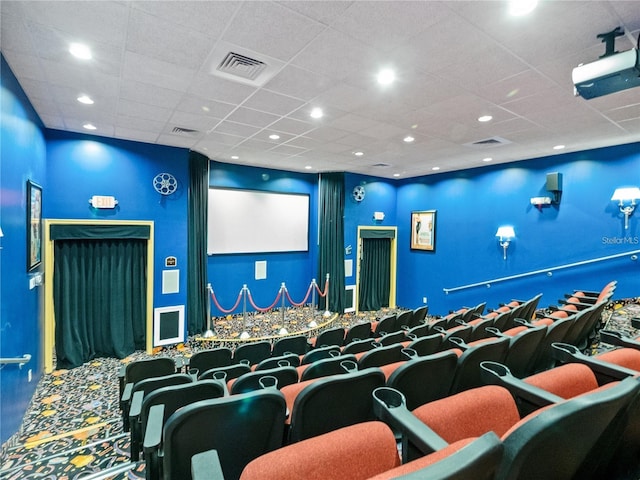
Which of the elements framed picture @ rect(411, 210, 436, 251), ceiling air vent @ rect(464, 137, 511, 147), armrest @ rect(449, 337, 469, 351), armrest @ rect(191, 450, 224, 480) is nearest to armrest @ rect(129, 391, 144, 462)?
armrest @ rect(191, 450, 224, 480)

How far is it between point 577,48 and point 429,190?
628cm

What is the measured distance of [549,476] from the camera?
0.82m

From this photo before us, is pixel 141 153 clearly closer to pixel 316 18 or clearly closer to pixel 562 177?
pixel 316 18

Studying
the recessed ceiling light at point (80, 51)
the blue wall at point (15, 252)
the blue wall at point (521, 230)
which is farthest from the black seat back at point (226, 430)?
the blue wall at point (521, 230)

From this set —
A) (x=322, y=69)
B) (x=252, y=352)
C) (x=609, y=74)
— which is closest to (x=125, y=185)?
A: (x=252, y=352)

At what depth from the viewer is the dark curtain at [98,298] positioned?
5047 millimetres

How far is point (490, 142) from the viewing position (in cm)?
538

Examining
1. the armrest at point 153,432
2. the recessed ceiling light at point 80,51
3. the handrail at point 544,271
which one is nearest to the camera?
the armrest at point 153,432

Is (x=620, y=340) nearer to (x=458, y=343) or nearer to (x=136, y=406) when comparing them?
(x=458, y=343)

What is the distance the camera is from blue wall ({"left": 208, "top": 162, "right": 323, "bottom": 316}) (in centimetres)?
760

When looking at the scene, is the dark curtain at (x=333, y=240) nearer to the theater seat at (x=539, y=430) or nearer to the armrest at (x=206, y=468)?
the theater seat at (x=539, y=430)

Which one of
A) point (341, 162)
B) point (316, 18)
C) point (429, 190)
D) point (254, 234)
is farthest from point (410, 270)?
point (316, 18)

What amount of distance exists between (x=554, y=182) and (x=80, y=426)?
848cm

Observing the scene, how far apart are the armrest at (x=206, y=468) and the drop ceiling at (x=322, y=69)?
261 cm
